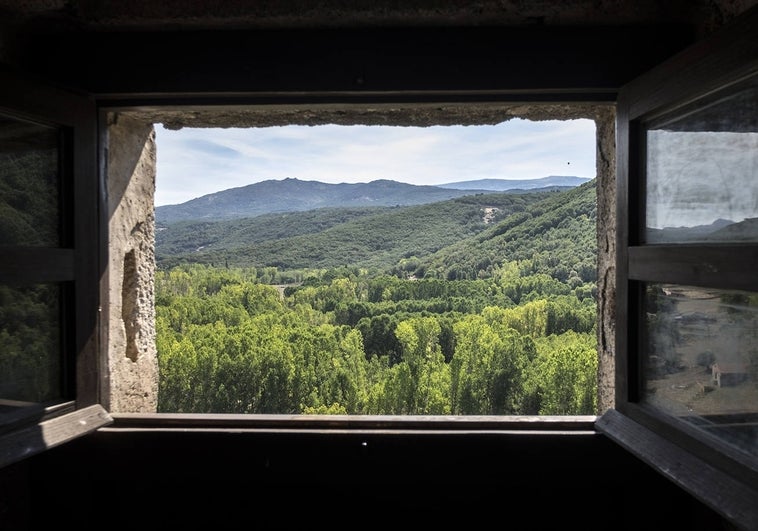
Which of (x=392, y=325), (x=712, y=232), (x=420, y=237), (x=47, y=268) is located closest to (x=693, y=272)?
(x=712, y=232)

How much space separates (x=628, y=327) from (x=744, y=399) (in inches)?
16.1

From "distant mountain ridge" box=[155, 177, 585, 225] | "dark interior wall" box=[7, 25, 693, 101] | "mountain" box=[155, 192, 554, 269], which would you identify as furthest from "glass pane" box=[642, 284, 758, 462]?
"distant mountain ridge" box=[155, 177, 585, 225]

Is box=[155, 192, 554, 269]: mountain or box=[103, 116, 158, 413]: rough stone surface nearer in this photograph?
box=[103, 116, 158, 413]: rough stone surface

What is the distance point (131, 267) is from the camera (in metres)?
2.16

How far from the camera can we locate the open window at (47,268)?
5.06ft

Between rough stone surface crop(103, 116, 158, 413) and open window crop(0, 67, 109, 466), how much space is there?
15 cm

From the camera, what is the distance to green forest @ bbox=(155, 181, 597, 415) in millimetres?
6746

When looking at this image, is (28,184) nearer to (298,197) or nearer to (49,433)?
(49,433)

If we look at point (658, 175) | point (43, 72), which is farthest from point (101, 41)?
point (658, 175)

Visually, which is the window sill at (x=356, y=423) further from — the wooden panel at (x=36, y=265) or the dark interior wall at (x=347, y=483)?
the wooden panel at (x=36, y=265)

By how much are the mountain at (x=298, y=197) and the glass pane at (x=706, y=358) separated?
10813 millimetres

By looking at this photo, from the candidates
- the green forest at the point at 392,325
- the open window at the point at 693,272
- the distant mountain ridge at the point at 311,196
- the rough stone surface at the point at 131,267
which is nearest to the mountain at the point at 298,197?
the distant mountain ridge at the point at 311,196

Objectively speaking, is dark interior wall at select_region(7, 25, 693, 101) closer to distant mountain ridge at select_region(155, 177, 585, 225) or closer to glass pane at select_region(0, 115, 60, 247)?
glass pane at select_region(0, 115, 60, 247)

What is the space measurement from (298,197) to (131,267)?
13766 millimetres
